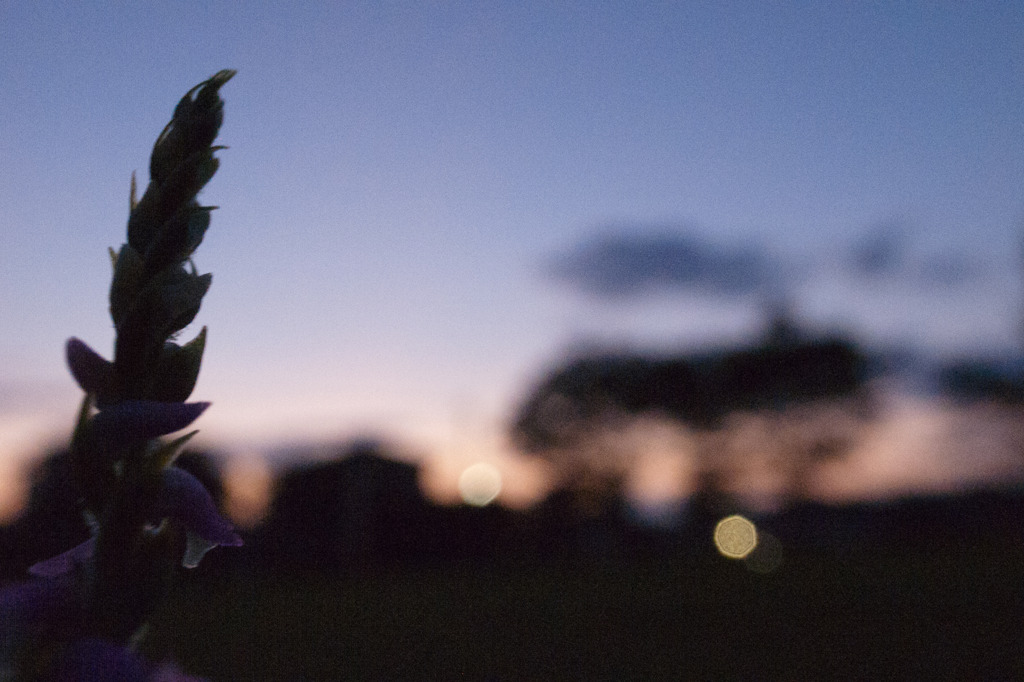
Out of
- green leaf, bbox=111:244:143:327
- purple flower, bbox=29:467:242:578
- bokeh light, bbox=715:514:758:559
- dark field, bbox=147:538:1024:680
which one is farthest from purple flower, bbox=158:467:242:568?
bokeh light, bbox=715:514:758:559

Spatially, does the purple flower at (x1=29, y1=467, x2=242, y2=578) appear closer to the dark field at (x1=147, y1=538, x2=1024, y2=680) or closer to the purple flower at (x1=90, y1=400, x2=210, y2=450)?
the purple flower at (x1=90, y1=400, x2=210, y2=450)

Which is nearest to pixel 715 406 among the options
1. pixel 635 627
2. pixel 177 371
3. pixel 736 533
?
pixel 736 533

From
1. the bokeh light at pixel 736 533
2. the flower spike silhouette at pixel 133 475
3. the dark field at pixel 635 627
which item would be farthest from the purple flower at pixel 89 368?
the bokeh light at pixel 736 533

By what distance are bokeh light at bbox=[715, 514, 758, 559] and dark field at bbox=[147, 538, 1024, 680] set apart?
22.6 metres

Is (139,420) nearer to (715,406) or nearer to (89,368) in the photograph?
(89,368)

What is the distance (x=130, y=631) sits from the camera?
40cm

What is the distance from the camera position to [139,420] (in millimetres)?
409

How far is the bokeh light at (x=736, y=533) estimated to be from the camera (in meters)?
48.6

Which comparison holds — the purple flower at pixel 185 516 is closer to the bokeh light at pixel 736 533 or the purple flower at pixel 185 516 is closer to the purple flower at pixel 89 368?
the purple flower at pixel 89 368

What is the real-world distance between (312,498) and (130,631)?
4667 centimetres

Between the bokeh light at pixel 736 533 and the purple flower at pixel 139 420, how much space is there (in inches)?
1925

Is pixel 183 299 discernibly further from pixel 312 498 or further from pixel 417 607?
pixel 312 498

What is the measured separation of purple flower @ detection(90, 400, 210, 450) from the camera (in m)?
0.40

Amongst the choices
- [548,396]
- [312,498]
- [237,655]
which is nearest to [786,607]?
[237,655]
